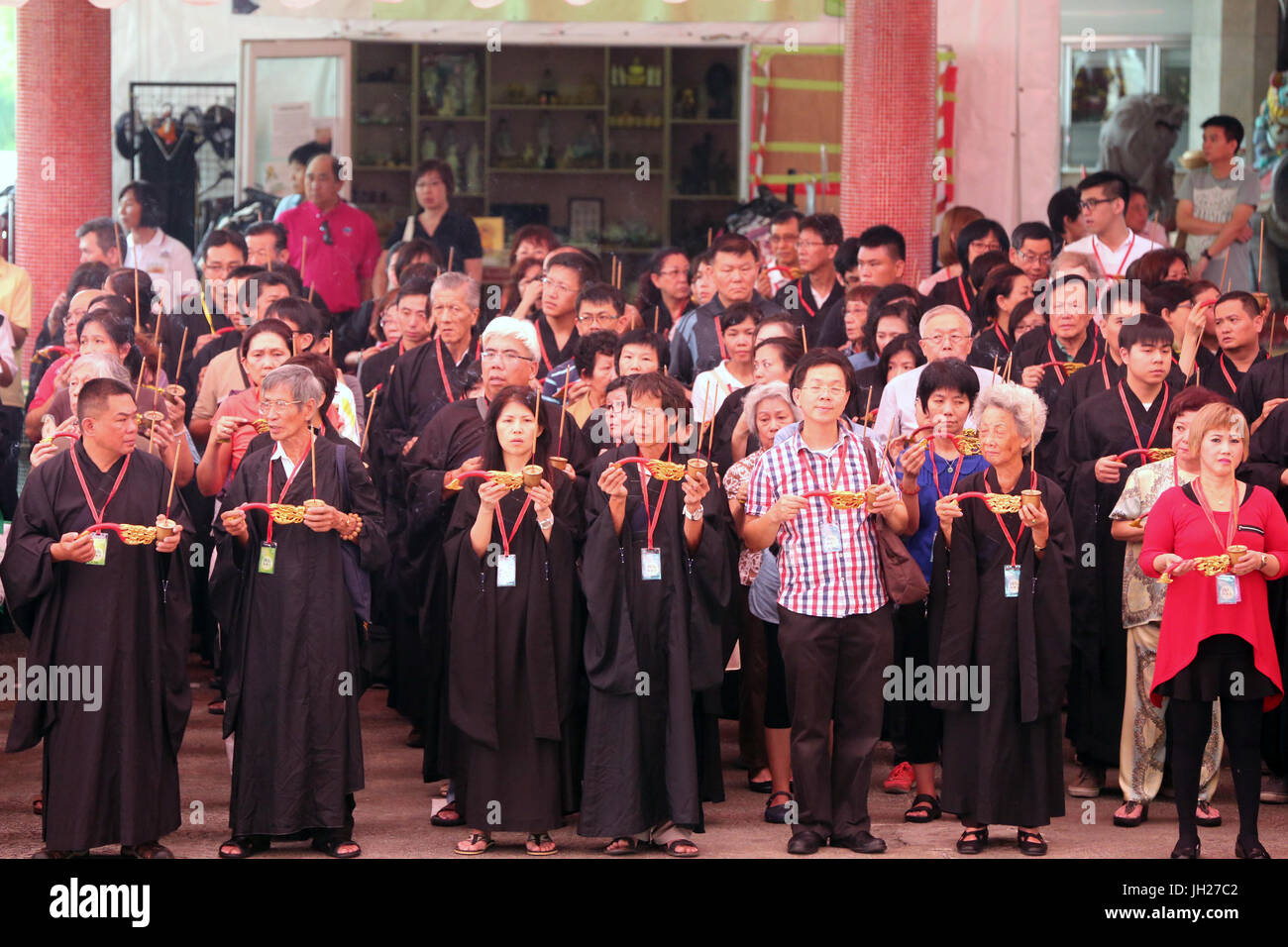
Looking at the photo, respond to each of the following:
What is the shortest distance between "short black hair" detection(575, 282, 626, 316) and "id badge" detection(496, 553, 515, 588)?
1502mm

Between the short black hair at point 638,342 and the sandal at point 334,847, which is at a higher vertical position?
the short black hair at point 638,342

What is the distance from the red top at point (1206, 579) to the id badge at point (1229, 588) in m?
0.03

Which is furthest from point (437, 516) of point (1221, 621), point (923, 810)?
point (1221, 621)

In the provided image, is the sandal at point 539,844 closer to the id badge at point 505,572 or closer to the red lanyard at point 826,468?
the id badge at point 505,572

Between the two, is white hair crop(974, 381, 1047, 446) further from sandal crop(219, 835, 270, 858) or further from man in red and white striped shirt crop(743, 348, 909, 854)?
sandal crop(219, 835, 270, 858)

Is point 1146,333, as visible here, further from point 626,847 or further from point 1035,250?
point 626,847

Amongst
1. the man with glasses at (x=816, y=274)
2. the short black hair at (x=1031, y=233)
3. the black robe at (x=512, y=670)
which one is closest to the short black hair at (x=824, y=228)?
the man with glasses at (x=816, y=274)

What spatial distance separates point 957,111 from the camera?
11.0 meters

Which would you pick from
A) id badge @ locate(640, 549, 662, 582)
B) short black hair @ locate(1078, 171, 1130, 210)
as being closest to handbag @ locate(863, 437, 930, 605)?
id badge @ locate(640, 549, 662, 582)

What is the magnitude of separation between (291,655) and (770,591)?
162 cm

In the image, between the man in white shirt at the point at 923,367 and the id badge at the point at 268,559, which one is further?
the man in white shirt at the point at 923,367

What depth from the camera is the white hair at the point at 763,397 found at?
239 inches

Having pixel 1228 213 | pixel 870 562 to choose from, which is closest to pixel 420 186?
pixel 1228 213

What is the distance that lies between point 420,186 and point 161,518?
4.84 meters
